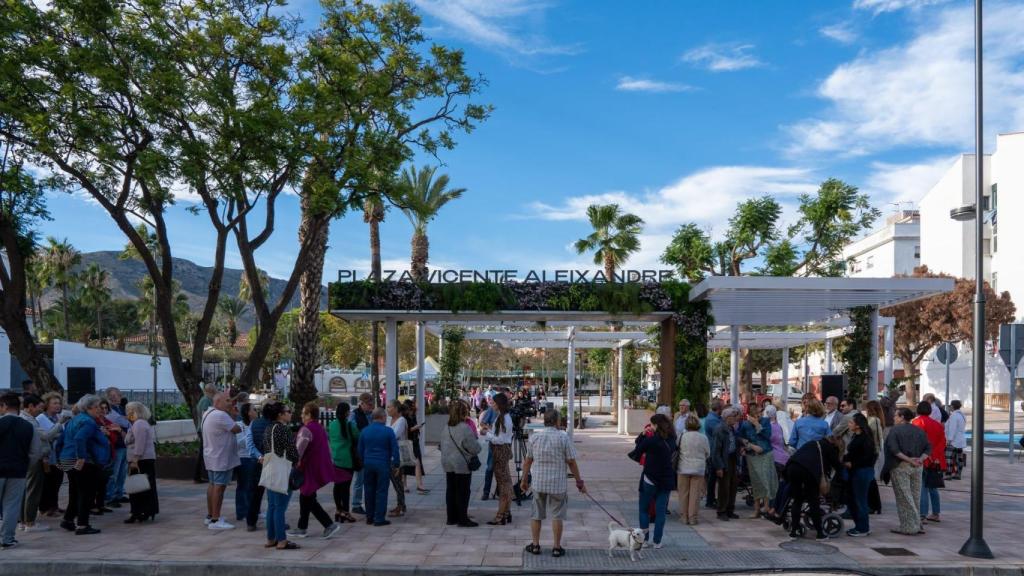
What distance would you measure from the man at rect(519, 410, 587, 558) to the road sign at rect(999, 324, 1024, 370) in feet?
35.5

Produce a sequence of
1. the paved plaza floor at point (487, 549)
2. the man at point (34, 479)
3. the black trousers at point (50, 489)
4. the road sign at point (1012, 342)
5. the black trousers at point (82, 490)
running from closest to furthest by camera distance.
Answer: the paved plaza floor at point (487, 549), the black trousers at point (82, 490), the man at point (34, 479), the black trousers at point (50, 489), the road sign at point (1012, 342)

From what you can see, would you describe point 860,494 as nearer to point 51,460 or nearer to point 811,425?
point 811,425

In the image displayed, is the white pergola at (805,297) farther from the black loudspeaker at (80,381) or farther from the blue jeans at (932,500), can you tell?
the black loudspeaker at (80,381)

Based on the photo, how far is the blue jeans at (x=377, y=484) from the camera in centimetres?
992

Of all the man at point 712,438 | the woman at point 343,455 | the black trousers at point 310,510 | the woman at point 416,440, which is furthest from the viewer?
the woman at point 416,440

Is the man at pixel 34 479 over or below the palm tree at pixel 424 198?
below

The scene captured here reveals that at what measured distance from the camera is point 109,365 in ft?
130

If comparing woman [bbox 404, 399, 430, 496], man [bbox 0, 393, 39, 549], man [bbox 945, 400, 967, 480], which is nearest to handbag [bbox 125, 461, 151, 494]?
man [bbox 0, 393, 39, 549]

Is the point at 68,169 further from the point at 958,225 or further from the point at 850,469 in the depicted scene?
the point at 958,225

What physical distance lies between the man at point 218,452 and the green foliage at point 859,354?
1136cm

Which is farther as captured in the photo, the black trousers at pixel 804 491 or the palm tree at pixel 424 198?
the palm tree at pixel 424 198

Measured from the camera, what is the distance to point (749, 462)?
10609 millimetres

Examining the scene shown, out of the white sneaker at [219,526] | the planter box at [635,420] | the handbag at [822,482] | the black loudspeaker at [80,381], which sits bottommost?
the planter box at [635,420]

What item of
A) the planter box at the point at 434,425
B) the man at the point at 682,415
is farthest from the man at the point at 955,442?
the planter box at the point at 434,425
